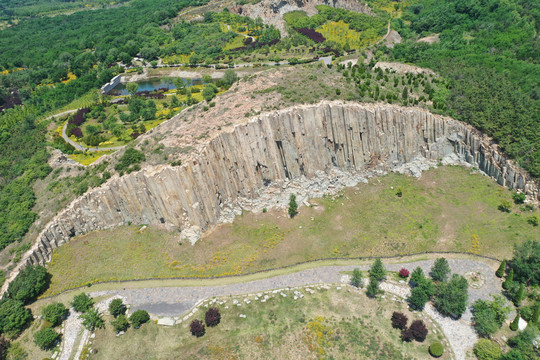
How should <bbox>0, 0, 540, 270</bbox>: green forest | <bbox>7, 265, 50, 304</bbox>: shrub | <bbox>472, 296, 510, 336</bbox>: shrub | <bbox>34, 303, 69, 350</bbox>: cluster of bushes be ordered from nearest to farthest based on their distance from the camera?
<bbox>472, 296, 510, 336</bbox>: shrub → <bbox>34, 303, 69, 350</bbox>: cluster of bushes → <bbox>7, 265, 50, 304</bbox>: shrub → <bbox>0, 0, 540, 270</bbox>: green forest

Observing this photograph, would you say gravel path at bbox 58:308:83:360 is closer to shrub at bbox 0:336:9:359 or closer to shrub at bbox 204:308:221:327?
shrub at bbox 0:336:9:359

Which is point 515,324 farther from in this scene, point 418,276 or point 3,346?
point 3,346

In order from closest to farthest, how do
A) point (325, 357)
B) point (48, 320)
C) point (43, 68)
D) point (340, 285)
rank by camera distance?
point (325, 357)
point (48, 320)
point (340, 285)
point (43, 68)

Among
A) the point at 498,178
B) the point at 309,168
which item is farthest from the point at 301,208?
the point at 498,178

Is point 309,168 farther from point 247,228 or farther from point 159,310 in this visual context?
point 159,310

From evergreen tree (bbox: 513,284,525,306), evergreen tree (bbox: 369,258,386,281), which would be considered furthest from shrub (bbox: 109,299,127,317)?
evergreen tree (bbox: 513,284,525,306)

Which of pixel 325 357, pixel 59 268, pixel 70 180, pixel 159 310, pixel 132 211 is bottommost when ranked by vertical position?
pixel 325 357
